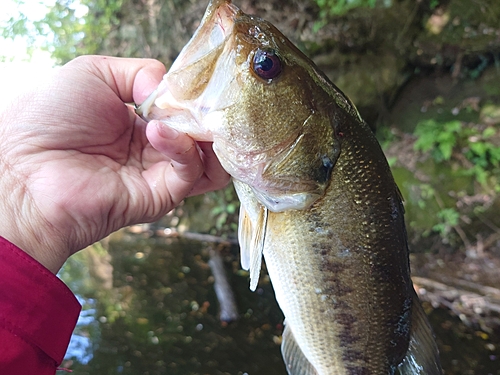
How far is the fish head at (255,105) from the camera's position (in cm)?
112

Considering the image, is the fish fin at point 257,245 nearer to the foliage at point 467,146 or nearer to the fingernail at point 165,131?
the fingernail at point 165,131

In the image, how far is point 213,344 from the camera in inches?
138

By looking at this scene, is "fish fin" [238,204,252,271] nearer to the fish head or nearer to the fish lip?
the fish head

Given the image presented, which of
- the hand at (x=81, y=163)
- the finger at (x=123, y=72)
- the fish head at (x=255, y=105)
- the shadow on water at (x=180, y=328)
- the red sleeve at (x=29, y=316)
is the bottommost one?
the shadow on water at (x=180, y=328)

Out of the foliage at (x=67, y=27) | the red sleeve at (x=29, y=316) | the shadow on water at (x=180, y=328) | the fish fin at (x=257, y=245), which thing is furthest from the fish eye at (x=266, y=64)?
the foliage at (x=67, y=27)

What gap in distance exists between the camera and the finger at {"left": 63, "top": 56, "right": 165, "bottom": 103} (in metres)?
1.49

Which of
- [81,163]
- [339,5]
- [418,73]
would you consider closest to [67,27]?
[339,5]

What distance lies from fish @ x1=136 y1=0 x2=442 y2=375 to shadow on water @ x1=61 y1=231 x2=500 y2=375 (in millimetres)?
2153

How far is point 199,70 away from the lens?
43.8 inches

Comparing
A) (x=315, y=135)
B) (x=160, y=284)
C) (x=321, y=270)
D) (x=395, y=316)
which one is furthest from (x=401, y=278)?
(x=160, y=284)

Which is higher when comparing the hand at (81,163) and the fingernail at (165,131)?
the fingernail at (165,131)

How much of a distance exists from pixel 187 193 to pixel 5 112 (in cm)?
76

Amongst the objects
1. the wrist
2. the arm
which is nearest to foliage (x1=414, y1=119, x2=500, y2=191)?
the arm

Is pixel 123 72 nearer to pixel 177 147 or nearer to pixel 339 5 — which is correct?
pixel 177 147
